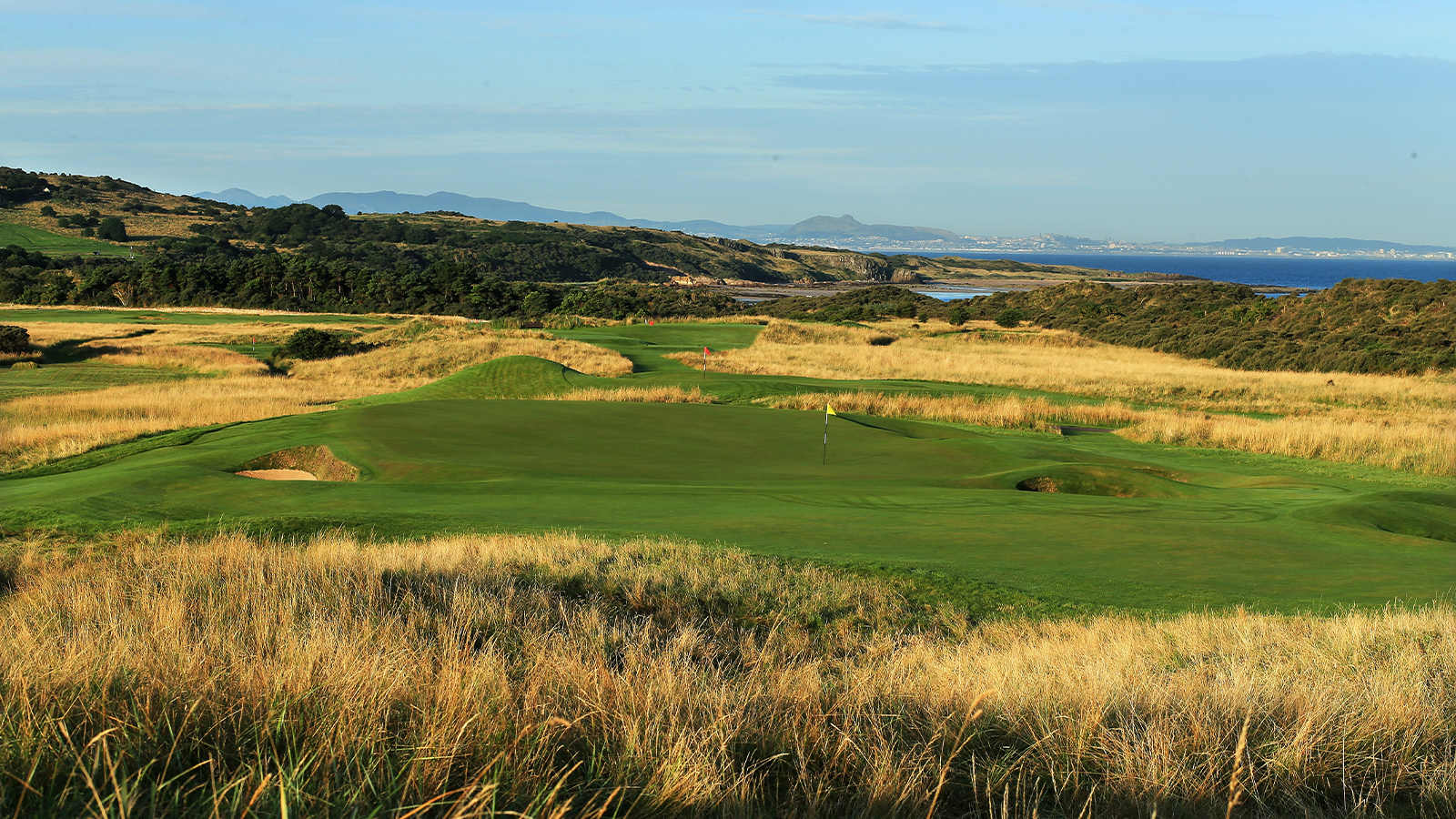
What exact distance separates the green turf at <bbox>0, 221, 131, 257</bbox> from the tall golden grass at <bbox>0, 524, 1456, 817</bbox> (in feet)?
357

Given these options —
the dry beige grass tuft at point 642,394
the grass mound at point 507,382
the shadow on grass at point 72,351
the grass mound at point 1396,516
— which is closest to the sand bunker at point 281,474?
the dry beige grass tuft at point 642,394

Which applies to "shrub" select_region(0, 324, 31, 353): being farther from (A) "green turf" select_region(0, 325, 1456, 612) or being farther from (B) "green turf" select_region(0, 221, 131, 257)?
(B) "green turf" select_region(0, 221, 131, 257)

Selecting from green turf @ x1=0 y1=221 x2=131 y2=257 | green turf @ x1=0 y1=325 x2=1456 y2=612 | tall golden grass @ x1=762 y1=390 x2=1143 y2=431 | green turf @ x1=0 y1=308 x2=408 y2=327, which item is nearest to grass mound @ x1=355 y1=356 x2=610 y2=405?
tall golden grass @ x1=762 y1=390 x2=1143 y2=431

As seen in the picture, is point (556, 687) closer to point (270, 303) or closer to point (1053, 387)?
point (1053, 387)

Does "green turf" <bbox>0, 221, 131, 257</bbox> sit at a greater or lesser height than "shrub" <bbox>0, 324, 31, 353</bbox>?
greater

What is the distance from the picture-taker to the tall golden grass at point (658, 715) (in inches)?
121

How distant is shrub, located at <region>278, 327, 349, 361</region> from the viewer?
135 ft

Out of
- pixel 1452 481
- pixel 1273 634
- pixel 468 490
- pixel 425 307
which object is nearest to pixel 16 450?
pixel 468 490

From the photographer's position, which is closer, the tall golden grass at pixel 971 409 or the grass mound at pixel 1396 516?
the grass mound at pixel 1396 516

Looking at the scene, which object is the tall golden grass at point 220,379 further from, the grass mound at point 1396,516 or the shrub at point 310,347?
the grass mound at point 1396,516

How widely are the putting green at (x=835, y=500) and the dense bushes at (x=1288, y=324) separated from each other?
32.5 metres

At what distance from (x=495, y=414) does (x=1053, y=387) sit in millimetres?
22356

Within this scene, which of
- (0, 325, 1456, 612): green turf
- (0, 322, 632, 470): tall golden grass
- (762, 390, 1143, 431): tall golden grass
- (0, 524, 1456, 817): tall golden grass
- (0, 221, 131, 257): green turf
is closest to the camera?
(0, 524, 1456, 817): tall golden grass

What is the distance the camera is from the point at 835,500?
1134 cm
